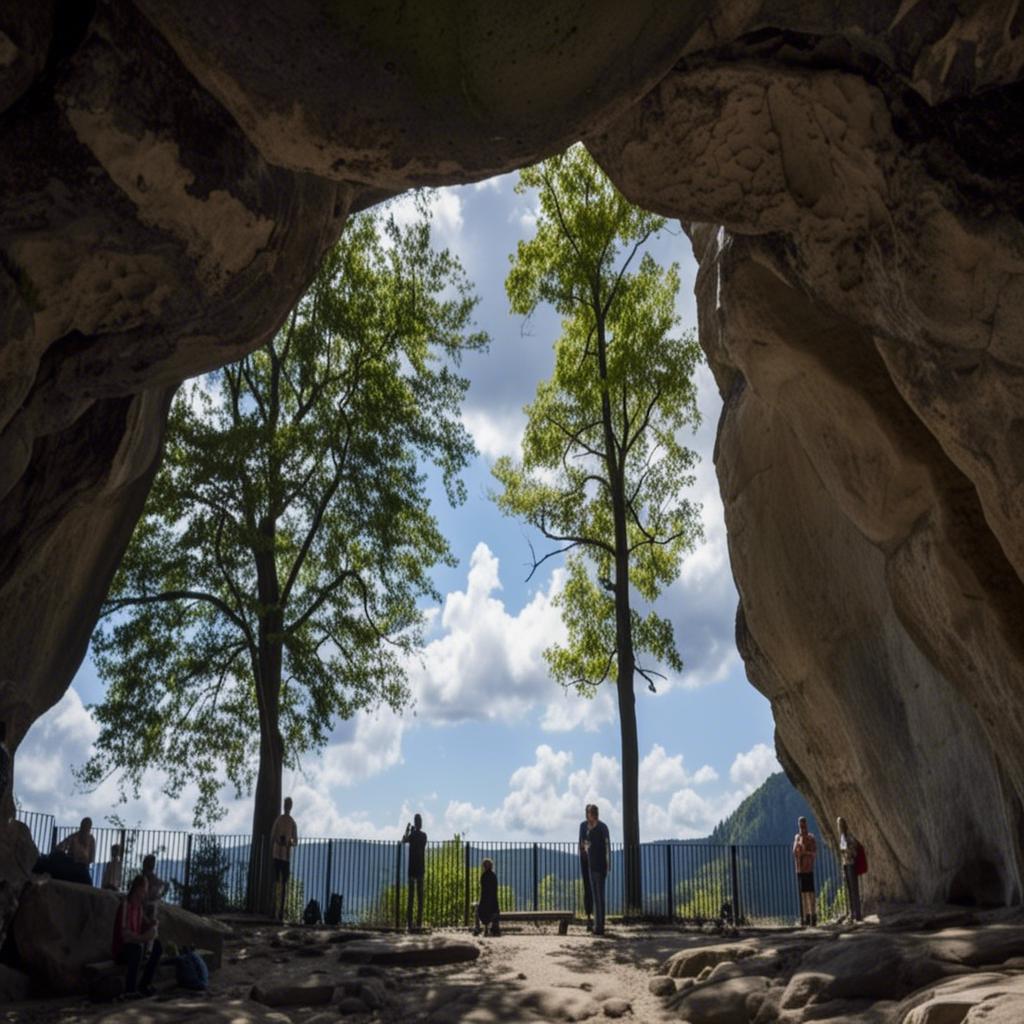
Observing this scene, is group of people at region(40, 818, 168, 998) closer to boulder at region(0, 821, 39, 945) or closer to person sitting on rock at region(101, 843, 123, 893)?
boulder at region(0, 821, 39, 945)

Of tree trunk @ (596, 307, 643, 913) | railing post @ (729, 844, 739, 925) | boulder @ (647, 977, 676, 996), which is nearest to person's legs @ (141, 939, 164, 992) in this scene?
boulder @ (647, 977, 676, 996)

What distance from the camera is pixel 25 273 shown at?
754cm

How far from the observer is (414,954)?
1210 cm

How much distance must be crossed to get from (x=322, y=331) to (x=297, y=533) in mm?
4153

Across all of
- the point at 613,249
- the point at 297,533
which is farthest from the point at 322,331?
the point at 613,249

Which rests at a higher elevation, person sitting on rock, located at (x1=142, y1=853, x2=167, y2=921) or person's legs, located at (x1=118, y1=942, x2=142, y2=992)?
person sitting on rock, located at (x1=142, y1=853, x2=167, y2=921)

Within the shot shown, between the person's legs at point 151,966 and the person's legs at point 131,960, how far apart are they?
0.08m

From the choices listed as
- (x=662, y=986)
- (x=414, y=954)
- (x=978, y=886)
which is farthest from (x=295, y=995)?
(x=978, y=886)

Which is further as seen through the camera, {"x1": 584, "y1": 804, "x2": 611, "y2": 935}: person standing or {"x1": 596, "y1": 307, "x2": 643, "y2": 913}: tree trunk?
{"x1": 596, "y1": 307, "x2": 643, "y2": 913}: tree trunk

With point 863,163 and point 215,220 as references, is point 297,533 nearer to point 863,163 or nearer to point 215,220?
point 215,220

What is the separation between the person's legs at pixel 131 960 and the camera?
1018 cm

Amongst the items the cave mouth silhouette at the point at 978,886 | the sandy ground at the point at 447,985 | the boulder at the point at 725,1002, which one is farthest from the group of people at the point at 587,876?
the boulder at the point at 725,1002

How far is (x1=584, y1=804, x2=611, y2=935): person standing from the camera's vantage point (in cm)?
1448

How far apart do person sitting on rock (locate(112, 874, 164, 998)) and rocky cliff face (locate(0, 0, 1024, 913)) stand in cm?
331
